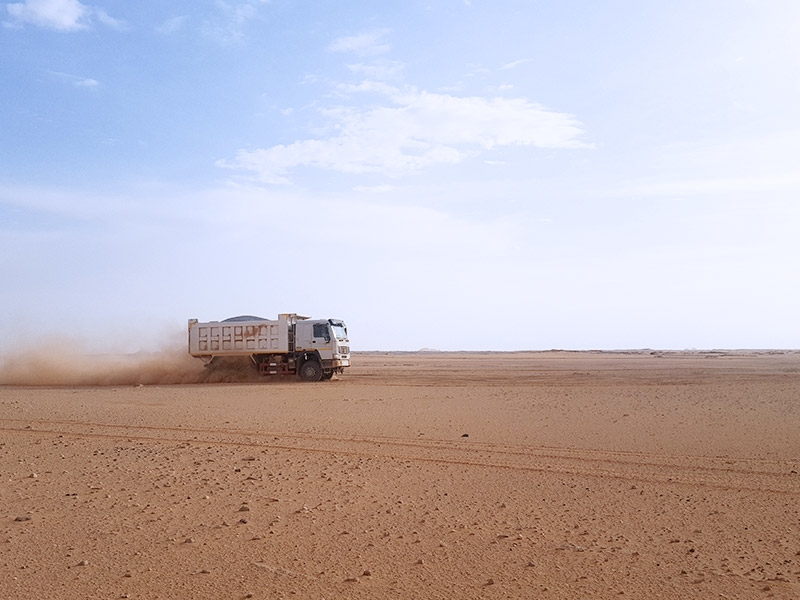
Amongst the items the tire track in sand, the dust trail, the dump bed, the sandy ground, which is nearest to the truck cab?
the dump bed

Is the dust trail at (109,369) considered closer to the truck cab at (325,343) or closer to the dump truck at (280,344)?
the dump truck at (280,344)

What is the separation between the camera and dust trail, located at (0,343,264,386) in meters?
37.8

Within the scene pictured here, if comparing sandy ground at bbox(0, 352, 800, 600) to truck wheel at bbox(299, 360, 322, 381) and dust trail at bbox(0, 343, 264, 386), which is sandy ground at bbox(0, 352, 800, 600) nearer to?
truck wheel at bbox(299, 360, 322, 381)

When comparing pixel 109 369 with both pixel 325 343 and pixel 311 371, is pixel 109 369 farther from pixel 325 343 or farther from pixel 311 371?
pixel 325 343

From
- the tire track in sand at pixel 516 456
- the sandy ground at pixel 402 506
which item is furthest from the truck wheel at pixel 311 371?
the tire track in sand at pixel 516 456

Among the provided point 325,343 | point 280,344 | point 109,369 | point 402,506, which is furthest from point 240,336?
point 402,506

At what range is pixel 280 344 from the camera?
37000 millimetres

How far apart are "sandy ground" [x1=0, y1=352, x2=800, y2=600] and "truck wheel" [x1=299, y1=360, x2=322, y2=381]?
16916 mm

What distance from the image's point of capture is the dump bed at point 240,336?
121 feet

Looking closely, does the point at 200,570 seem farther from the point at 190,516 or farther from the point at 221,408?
the point at 221,408

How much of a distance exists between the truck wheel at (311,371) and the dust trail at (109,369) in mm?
2684

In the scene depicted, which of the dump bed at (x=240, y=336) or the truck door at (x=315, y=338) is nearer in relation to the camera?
the truck door at (x=315, y=338)

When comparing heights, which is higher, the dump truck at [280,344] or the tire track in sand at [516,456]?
the dump truck at [280,344]

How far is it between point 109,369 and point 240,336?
8.46 m
